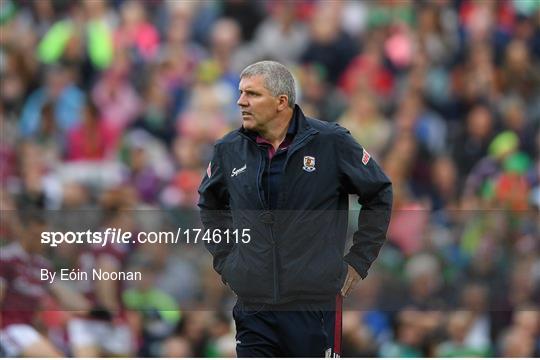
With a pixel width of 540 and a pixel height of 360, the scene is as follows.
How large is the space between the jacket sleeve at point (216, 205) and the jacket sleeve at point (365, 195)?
1.60 feet

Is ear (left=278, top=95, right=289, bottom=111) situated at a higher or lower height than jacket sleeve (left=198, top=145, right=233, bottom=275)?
higher

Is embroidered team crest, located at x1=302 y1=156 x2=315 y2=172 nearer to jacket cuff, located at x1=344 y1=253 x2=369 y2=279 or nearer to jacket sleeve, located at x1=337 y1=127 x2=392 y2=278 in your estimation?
jacket sleeve, located at x1=337 y1=127 x2=392 y2=278

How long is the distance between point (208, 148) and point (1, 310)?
13.2 ft

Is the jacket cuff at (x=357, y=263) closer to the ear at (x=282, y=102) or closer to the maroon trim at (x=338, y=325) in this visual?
the maroon trim at (x=338, y=325)

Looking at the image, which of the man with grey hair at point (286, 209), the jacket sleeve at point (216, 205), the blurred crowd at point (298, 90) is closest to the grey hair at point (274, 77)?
the man with grey hair at point (286, 209)

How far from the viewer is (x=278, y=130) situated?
5848 mm

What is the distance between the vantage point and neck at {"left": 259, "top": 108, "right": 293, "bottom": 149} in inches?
229

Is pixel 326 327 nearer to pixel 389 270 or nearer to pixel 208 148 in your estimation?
pixel 389 270

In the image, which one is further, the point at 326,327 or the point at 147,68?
the point at 147,68

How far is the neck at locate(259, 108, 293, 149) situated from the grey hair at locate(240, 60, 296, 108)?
5 centimetres

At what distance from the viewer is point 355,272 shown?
5941 millimetres

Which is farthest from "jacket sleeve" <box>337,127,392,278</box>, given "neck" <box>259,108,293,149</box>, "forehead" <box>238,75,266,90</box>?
"forehead" <box>238,75,266,90</box>

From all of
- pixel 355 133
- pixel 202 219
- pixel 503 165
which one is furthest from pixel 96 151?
pixel 202 219

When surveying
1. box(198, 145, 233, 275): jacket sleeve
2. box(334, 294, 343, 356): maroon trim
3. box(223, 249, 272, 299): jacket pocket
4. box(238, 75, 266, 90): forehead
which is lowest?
box(334, 294, 343, 356): maroon trim
